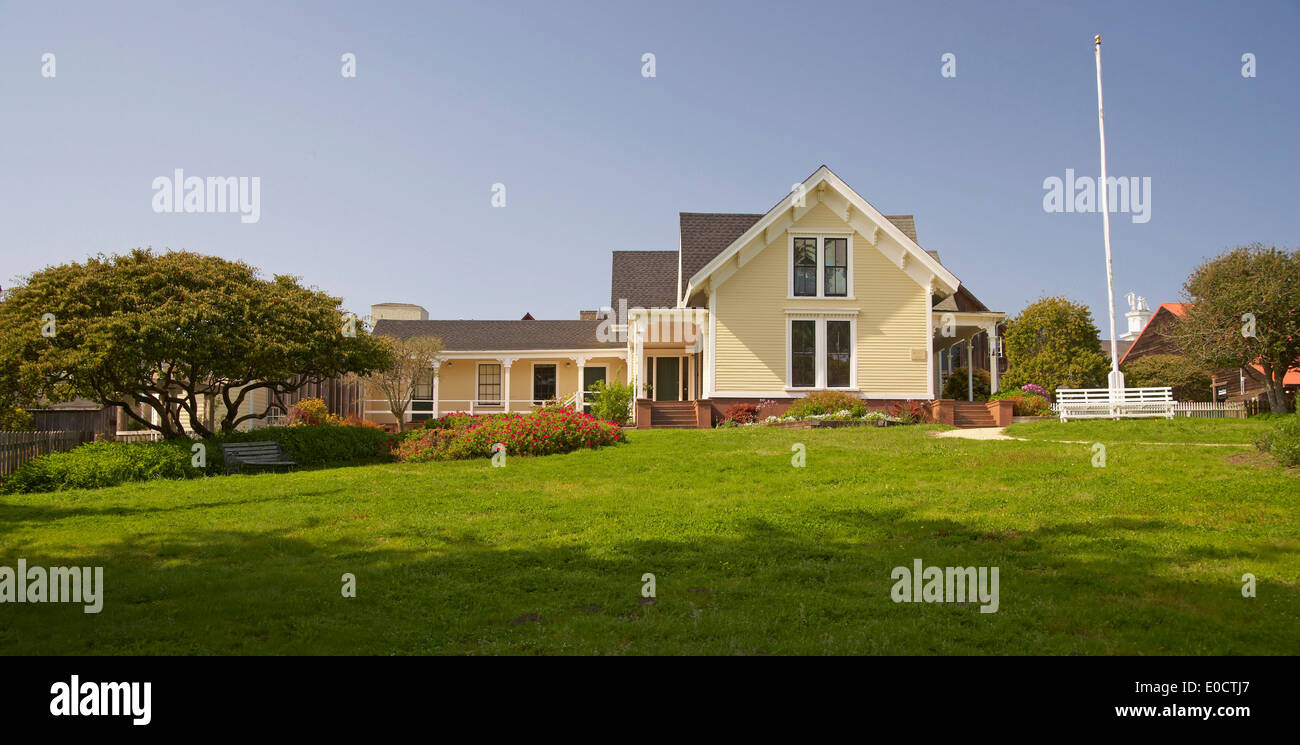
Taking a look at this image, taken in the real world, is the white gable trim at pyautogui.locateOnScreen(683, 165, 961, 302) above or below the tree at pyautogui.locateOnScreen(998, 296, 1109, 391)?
above

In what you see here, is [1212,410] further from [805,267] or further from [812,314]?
[805,267]

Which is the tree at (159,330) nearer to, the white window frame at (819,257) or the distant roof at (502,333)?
the white window frame at (819,257)

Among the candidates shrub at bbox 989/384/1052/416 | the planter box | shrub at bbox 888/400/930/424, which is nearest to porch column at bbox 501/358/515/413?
the planter box

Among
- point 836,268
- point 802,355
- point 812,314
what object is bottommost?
point 802,355

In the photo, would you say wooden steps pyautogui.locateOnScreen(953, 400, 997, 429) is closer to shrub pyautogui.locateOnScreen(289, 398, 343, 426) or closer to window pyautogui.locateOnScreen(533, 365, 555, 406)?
window pyautogui.locateOnScreen(533, 365, 555, 406)

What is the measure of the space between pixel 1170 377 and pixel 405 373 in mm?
Result: 29985

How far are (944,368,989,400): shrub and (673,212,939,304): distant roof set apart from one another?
14.5ft

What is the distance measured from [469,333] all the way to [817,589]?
30.0 metres

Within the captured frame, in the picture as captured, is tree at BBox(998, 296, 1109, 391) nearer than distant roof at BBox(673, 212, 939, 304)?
No

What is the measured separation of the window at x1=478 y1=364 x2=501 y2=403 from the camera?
1369 inches

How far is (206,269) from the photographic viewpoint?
18.0 m

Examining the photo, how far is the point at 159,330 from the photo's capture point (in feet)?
52.2

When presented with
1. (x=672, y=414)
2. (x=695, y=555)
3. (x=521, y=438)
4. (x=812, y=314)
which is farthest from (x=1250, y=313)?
(x=695, y=555)
